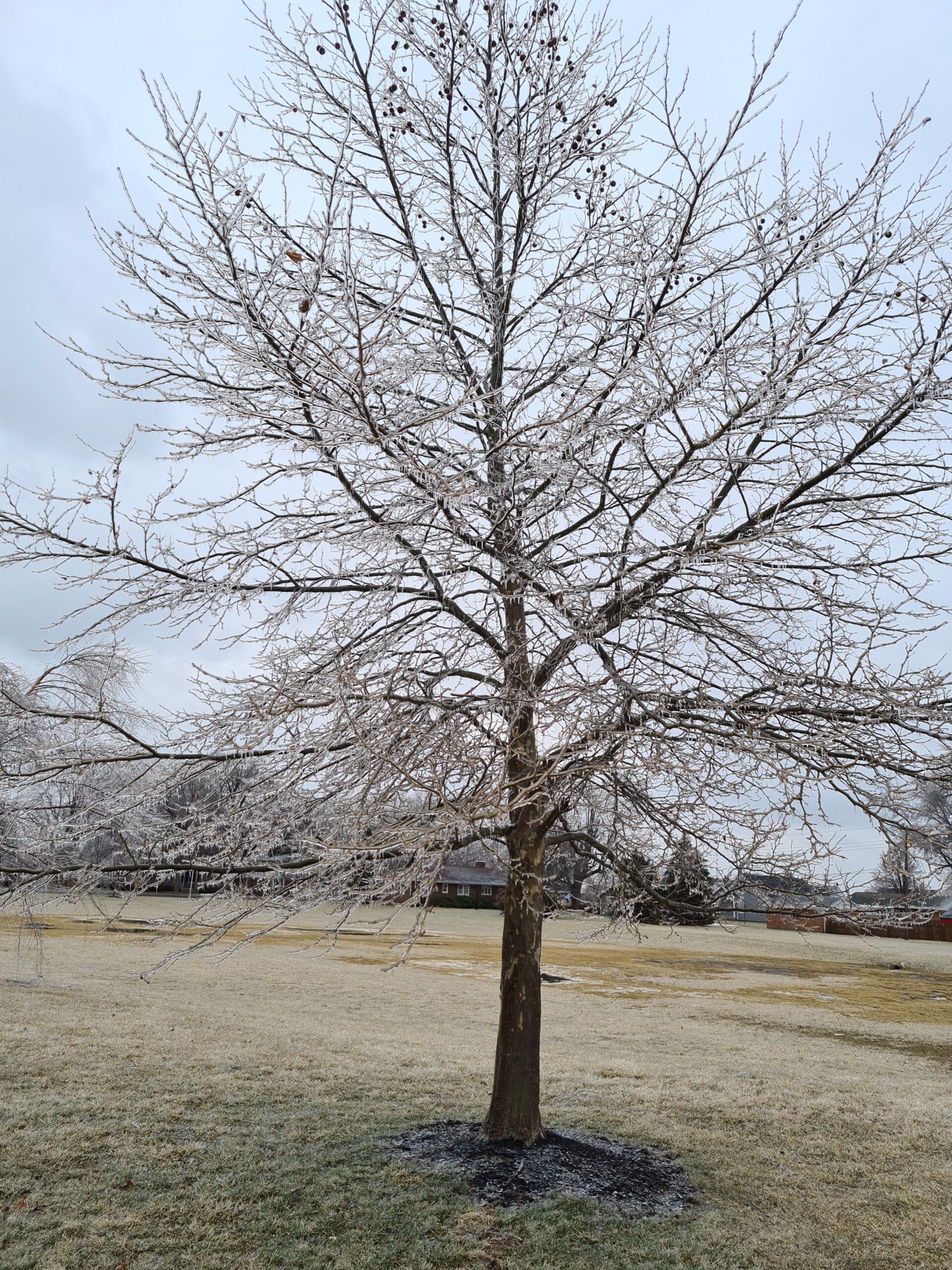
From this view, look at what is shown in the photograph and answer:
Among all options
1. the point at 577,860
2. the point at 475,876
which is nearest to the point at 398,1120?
the point at 577,860

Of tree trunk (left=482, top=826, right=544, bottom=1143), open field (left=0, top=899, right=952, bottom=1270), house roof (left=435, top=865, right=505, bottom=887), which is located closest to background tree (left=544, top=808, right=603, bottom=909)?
tree trunk (left=482, top=826, right=544, bottom=1143)

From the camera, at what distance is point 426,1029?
15266mm

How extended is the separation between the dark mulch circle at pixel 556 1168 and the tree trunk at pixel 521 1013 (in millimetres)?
236

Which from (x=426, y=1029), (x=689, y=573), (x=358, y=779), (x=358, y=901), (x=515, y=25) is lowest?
(x=426, y=1029)

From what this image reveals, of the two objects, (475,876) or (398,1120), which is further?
(475,876)

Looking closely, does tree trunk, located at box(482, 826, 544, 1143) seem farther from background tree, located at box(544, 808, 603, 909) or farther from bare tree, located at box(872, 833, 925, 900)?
bare tree, located at box(872, 833, 925, 900)

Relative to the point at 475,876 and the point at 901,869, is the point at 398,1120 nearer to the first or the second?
the point at 901,869

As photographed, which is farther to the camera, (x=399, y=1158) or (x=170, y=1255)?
(x=399, y=1158)

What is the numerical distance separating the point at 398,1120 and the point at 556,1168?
2266mm

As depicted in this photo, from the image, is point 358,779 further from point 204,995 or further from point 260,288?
point 204,995

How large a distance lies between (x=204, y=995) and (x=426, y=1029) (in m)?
4.98

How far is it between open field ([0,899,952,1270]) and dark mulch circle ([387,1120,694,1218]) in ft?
0.74

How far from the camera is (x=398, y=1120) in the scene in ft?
Result: 28.8

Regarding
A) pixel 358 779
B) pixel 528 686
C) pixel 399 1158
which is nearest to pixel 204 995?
pixel 399 1158
